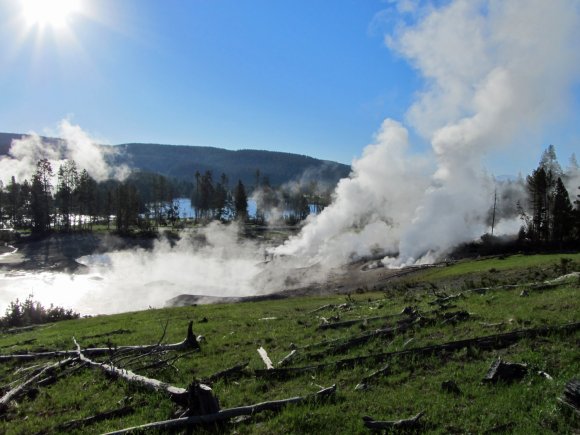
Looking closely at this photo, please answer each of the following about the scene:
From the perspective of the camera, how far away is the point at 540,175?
75.6m

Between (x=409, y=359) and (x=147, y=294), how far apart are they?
50643 mm

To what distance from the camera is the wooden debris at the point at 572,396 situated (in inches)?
316

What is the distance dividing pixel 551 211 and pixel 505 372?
80754 millimetres

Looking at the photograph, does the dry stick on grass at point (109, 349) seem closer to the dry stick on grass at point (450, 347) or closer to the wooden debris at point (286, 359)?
the wooden debris at point (286, 359)

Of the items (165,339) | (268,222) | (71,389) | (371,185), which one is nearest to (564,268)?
(165,339)

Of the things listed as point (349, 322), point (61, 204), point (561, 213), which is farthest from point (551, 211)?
point (61, 204)

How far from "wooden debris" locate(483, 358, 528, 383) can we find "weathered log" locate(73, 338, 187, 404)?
7266mm

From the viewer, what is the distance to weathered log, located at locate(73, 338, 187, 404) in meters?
9.63

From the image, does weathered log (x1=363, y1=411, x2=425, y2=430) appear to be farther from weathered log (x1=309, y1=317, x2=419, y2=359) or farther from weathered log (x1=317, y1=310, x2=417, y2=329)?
weathered log (x1=317, y1=310, x2=417, y2=329)

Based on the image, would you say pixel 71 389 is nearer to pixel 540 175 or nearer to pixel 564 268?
pixel 564 268

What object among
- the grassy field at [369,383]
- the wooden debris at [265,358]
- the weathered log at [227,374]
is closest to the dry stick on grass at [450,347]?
the grassy field at [369,383]

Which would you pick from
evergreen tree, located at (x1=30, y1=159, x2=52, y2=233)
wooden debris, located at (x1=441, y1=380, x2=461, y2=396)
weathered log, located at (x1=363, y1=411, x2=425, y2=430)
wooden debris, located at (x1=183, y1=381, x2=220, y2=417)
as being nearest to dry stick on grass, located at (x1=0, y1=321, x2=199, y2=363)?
wooden debris, located at (x1=183, y1=381, x2=220, y2=417)

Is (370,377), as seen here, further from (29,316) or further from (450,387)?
(29,316)

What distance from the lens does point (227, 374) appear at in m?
12.2
